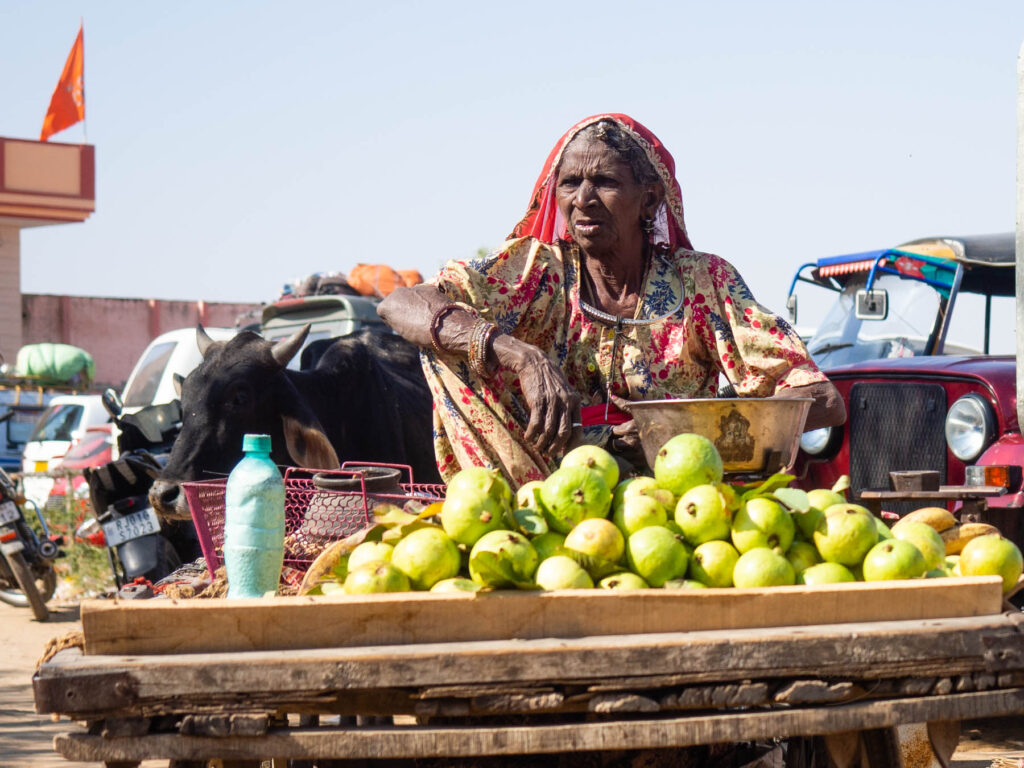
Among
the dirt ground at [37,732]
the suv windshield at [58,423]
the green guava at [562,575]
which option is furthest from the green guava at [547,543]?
the suv windshield at [58,423]

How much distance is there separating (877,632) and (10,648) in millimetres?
6932

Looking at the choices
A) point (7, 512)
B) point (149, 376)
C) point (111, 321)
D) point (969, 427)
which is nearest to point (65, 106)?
point (111, 321)

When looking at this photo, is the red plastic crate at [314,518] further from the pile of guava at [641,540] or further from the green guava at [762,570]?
the green guava at [762,570]

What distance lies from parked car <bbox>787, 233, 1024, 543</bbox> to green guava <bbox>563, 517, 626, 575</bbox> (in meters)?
3.34

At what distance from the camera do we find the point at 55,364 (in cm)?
2209

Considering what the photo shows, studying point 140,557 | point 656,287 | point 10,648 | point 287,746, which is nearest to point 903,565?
point 287,746

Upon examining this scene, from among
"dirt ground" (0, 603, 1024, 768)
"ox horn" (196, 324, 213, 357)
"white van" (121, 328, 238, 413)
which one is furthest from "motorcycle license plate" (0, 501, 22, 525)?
"ox horn" (196, 324, 213, 357)

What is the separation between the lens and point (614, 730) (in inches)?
78.6

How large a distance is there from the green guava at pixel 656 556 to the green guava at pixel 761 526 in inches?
5.0

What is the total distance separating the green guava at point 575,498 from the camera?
2383 millimetres

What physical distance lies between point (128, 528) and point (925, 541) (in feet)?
18.5

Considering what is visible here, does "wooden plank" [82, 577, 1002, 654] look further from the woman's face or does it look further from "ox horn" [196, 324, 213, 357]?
"ox horn" [196, 324, 213, 357]

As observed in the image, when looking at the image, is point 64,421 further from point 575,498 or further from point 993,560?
point 993,560

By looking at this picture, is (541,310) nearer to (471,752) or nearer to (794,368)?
(794,368)
